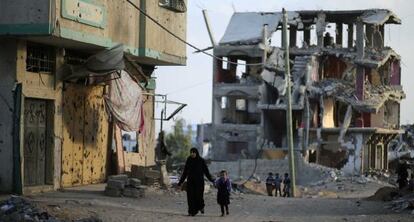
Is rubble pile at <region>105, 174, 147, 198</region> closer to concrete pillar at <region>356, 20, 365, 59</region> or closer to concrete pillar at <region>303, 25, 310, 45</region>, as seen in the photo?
concrete pillar at <region>356, 20, 365, 59</region>

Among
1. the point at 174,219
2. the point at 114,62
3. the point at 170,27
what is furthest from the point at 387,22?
the point at 174,219

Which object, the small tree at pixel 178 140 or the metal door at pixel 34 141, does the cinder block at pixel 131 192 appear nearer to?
the metal door at pixel 34 141

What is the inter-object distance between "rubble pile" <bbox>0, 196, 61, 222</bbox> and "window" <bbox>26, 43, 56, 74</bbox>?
4.67 m

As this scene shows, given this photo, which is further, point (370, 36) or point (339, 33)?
point (339, 33)

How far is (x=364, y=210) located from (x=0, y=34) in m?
9.91

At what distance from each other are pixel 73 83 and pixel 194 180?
5479mm

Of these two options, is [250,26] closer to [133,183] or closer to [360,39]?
[360,39]

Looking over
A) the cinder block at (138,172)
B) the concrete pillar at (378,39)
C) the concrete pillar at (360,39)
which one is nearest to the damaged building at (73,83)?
the cinder block at (138,172)

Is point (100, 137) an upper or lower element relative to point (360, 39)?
lower

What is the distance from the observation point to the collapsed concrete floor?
13.9m

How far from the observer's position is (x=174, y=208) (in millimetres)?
17000

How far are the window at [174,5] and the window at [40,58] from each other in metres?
5.21

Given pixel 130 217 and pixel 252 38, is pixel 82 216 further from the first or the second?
pixel 252 38

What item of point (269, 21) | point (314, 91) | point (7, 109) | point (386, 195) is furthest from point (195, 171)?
point (269, 21)
